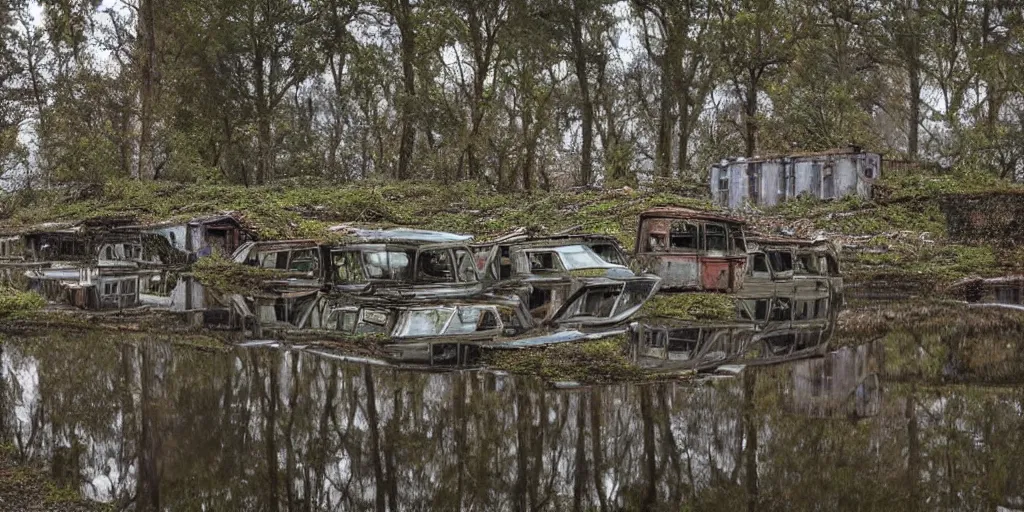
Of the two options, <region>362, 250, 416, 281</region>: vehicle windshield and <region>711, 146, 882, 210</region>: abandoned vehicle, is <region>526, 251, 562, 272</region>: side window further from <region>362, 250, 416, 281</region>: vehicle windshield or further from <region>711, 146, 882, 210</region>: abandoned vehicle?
<region>711, 146, 882, 210</region>: abandoned vehicle

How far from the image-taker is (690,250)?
1138 cm

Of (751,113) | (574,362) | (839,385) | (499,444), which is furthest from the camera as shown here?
(751,113)

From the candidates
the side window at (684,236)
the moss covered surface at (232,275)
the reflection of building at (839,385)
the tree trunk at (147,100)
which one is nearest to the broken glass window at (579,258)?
the side window at (684,236)

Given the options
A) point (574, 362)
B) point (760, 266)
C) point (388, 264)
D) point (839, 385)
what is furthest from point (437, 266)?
point (839, 385)

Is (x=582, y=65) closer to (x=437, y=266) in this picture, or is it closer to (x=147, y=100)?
(x=147, y=100)

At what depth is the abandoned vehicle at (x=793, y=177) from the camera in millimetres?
17938

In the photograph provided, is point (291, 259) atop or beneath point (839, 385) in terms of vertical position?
atop

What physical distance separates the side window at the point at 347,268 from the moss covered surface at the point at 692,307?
14.0ft

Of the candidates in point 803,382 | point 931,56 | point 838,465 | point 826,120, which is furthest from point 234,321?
point 931,56

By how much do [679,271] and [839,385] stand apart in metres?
Result: 4.70

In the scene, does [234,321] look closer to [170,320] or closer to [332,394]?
[170,320]

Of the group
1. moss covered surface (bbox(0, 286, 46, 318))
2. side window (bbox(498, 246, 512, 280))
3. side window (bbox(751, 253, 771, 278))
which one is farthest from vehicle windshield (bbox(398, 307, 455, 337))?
side window (bbox(751, 253, 771, 278))

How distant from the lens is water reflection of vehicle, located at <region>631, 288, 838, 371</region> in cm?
775

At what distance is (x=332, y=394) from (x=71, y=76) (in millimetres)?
20750
